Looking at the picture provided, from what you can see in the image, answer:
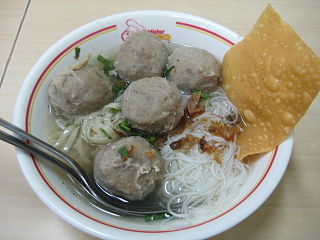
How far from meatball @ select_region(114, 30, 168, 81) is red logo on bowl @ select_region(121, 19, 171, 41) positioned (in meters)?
0.19

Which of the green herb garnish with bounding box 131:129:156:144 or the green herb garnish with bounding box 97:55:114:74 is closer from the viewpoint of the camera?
the green herb garnish with bounding box 131:129:156:144

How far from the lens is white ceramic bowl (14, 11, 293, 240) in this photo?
1158 millimetres

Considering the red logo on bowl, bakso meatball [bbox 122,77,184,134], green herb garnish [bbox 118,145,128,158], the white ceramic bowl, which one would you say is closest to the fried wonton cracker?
the white ceramic bowl

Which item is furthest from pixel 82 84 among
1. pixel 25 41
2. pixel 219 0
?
pixel 219 0

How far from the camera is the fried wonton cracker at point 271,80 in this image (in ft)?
4.13

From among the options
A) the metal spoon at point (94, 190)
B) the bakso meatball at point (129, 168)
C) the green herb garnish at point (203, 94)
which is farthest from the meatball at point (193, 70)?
the metal spoon at point (94, 190)

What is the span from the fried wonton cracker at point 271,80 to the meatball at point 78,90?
27.5 inches

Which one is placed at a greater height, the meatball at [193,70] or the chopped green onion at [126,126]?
the meatball at [193,70]

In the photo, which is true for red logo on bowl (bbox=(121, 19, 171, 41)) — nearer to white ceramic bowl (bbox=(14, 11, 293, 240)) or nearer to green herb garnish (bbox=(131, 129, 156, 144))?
white ceramic bowl (bbox=(14, 11, 293, 240))

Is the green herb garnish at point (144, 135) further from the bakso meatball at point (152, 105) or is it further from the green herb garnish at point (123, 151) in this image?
the green herb garnish at point (123, 151)

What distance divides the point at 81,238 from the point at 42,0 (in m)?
1.84

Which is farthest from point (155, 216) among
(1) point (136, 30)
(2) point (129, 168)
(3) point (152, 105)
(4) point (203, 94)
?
(1) point (136, 30)

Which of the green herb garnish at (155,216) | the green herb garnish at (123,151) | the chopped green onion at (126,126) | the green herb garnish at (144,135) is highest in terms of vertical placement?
the green herb garnish at (123,151)

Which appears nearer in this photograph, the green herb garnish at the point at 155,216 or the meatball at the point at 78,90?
the green herb garnish at the point at 155,216
